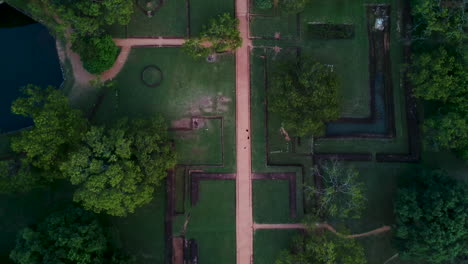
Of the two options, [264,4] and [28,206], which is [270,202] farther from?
[28,206]

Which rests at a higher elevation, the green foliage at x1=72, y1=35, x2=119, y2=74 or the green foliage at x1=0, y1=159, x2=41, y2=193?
the green foliage at x1=72, y1=35, x2=119, y2=74

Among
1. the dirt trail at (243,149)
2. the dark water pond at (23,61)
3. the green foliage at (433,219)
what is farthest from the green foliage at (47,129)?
the green foliage at (433,219)

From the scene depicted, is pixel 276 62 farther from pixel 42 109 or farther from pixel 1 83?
pixel 1 83

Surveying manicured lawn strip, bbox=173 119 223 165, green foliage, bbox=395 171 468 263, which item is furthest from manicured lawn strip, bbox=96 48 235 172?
green foliage, bbox=395 171 468 263

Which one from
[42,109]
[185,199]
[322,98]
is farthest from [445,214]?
[42,109]

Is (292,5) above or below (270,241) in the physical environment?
above

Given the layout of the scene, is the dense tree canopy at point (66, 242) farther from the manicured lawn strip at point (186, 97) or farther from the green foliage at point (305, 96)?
the green foliage at point (305, 96)

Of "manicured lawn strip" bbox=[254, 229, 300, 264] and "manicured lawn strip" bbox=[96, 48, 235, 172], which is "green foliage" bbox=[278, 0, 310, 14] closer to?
"manicured lawn strip" bbox=[96, 48, 235, 172]

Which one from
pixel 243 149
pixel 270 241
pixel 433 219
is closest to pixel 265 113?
pixel 243 149
